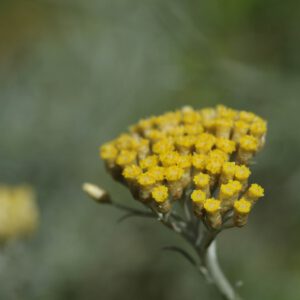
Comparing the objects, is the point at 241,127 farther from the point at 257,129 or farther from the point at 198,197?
the point at 198,197

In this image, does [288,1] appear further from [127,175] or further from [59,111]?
[127,175]

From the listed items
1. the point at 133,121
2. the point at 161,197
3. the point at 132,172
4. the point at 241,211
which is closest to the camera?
the point at 241,211

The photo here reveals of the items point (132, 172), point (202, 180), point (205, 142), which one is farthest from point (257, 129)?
point (132, 172)

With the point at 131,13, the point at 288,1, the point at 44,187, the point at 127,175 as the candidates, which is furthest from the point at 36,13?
the point at 127,175

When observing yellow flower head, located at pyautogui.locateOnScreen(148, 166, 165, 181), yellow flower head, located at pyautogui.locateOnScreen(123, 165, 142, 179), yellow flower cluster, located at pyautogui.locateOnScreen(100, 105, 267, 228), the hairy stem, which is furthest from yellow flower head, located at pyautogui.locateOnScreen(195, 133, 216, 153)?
the hairy stem

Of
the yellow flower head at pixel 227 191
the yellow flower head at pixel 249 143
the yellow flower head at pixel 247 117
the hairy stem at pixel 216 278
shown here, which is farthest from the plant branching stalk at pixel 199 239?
the yellow flower head at pixel 247 117

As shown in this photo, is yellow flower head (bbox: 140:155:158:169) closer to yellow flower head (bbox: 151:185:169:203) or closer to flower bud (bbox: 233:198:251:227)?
yellow flower head (bbox: 151:185:169:203)
